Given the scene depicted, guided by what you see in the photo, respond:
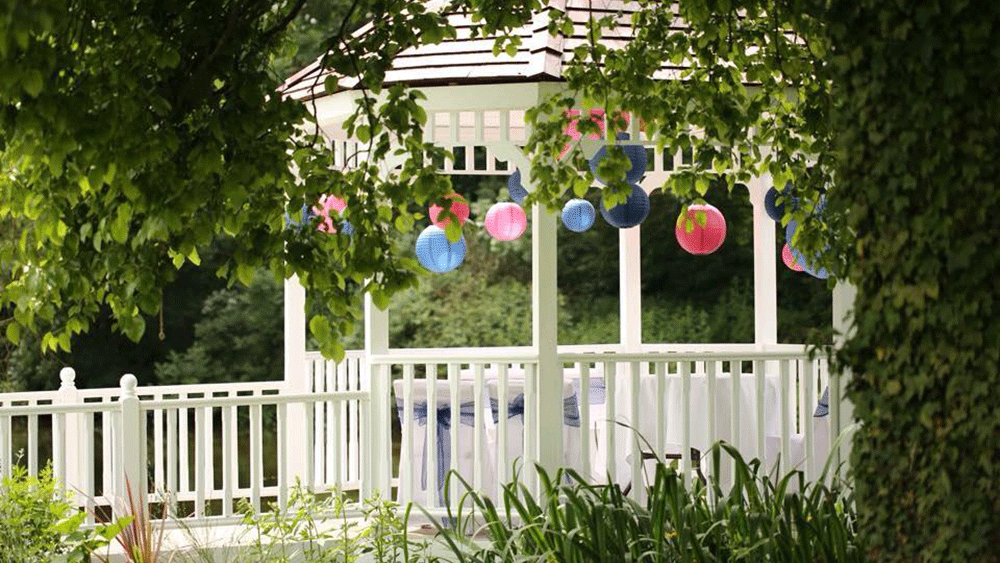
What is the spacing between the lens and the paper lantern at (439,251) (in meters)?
8.93

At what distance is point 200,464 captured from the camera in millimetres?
7914

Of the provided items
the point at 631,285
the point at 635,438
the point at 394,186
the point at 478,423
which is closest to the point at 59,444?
the point at 478,423

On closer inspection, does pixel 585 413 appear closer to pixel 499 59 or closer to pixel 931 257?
pixel 499 59

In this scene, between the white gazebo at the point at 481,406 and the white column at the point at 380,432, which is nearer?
the white gazebo at the point at 481,406

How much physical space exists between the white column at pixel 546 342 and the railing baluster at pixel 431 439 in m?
0.67

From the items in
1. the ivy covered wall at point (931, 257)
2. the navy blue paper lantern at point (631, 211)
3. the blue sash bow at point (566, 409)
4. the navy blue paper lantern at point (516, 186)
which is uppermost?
the navy blue paper lantern at point (516, 186)

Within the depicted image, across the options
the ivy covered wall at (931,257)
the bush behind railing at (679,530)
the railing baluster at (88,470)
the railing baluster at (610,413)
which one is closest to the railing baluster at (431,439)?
the railing baluster at (610,413)

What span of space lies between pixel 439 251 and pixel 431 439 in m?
1.55

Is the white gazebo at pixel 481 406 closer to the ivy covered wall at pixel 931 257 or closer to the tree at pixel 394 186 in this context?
the tree at pixel 394 186

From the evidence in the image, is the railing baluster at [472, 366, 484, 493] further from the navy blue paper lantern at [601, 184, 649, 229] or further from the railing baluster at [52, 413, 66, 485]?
the railing baluster at [52, 413, 66, 485]

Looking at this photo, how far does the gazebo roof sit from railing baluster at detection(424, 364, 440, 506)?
1.66 meters

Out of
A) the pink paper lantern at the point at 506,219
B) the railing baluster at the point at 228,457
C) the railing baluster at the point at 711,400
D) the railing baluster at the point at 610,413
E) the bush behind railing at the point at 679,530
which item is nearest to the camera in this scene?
the bush behind railing at the point at 679,530

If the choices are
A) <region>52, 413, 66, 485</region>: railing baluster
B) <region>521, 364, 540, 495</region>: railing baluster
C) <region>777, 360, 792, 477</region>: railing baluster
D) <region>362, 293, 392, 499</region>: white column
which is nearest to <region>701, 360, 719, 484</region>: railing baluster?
<region>777, 360, 792, 477</region>: railing baluster

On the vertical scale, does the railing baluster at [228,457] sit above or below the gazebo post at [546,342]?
below
